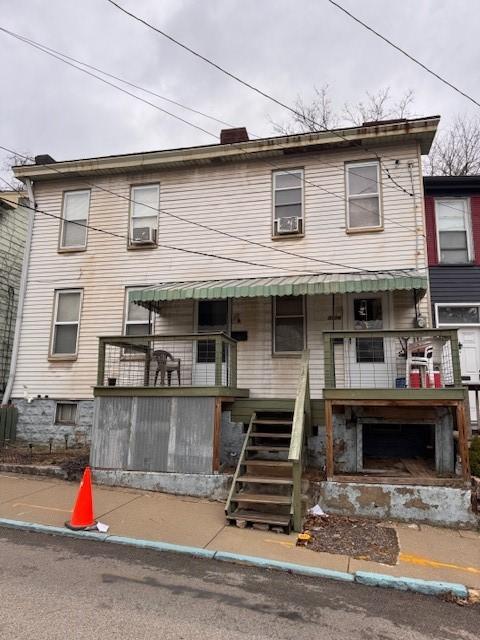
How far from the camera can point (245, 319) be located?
30.6 ft

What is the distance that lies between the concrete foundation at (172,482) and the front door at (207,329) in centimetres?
243

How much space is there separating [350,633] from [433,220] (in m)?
9.74

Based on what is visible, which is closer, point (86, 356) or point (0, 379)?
point (86, 356)

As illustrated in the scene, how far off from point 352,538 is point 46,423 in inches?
291

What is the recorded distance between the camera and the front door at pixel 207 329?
9.27m

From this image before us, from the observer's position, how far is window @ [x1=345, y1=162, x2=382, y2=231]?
9.22 m

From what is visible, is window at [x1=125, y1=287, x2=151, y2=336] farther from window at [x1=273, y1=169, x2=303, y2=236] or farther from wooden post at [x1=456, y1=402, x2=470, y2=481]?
wooden post at [x1=456, y1=402, x2=470, y2=481]

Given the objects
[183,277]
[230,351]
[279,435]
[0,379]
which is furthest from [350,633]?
[0,379]

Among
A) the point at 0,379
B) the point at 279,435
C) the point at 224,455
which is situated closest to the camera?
the point at 279,435

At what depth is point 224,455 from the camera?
788cm

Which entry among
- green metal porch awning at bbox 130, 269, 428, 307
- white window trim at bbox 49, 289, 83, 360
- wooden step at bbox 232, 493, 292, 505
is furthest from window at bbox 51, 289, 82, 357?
wooden step at bbox 232, 493, 292, 505

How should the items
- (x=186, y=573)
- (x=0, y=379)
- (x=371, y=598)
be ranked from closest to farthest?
(x=371, y=598)
(x=186, y=573)
(x=0, y=379)

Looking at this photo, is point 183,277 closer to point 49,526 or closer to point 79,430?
point 79,430

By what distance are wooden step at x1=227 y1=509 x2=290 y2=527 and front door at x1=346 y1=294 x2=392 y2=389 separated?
3.52 metres
